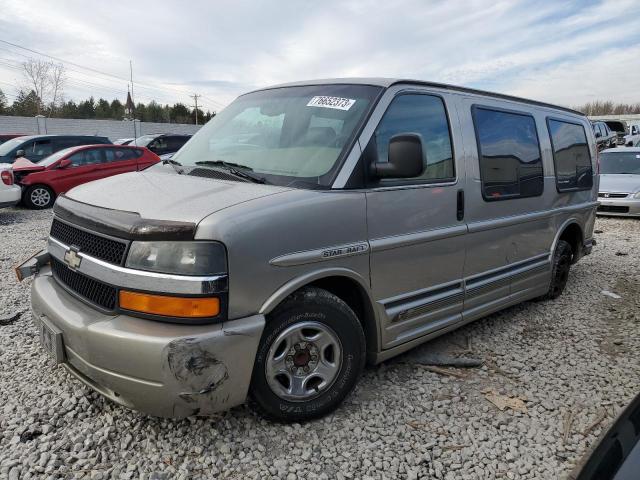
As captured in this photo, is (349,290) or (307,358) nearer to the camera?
(307,358)

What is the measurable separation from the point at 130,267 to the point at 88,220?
0.48m

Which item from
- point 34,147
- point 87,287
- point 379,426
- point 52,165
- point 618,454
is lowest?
point 379,426

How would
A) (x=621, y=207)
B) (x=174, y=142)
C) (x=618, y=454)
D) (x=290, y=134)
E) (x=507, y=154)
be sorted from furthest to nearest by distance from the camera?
(x=174, y=142) → (x=621, y=207) → (x=507, y=154) → (x=290, y=134) → (x=618, y=454)

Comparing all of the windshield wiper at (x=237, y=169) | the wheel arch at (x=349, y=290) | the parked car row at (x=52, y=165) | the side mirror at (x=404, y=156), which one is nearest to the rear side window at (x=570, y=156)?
the side mirror at (x=404, y=156)

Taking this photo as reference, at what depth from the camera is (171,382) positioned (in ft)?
7.23

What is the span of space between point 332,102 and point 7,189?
9.09 m

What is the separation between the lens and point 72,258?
259 cm

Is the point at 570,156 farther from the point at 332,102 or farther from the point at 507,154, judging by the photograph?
the point at 332,102

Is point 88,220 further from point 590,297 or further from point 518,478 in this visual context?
point 590,297

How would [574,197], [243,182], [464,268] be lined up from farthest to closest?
[574,197] < [464,268] < [243,182]

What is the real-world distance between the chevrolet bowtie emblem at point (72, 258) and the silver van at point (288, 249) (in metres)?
0.01

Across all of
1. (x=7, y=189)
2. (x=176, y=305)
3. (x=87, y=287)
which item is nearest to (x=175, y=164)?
(x=87, y=287)

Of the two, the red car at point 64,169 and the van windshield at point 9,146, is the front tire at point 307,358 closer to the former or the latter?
the red car at point 64,169

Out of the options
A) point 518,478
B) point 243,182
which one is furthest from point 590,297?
point 243,182
